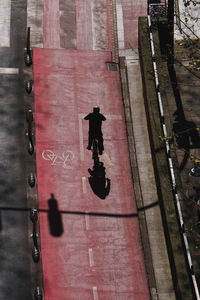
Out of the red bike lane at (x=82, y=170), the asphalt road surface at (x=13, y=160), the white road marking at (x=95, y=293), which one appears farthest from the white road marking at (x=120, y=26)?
the white road marking at (x=95, y=293)

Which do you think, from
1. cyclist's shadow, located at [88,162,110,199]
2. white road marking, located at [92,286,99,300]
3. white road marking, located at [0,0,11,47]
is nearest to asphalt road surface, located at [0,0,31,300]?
white road marking, located at [0,0,11,47]

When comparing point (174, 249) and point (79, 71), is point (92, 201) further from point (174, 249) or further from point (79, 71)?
point (79, 71)

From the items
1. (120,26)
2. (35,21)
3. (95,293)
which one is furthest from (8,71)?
(95,293)

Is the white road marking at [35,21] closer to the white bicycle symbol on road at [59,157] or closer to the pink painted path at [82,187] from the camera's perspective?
the pink painted path at [82,187]

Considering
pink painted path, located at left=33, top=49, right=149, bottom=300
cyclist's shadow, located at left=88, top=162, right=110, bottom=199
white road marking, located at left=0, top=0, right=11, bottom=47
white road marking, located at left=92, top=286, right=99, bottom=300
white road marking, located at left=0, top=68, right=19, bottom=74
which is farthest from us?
white road marking, located at left=0, top=0, right=11, bottom=47

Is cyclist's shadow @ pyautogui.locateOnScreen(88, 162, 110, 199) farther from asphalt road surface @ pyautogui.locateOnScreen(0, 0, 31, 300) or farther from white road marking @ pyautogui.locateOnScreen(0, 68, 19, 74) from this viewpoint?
white road marking @ pyautogui.locateOnScreen(0, 68, 19, 74)

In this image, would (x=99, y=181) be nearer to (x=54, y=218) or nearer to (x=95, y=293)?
(x=54, y=218)
